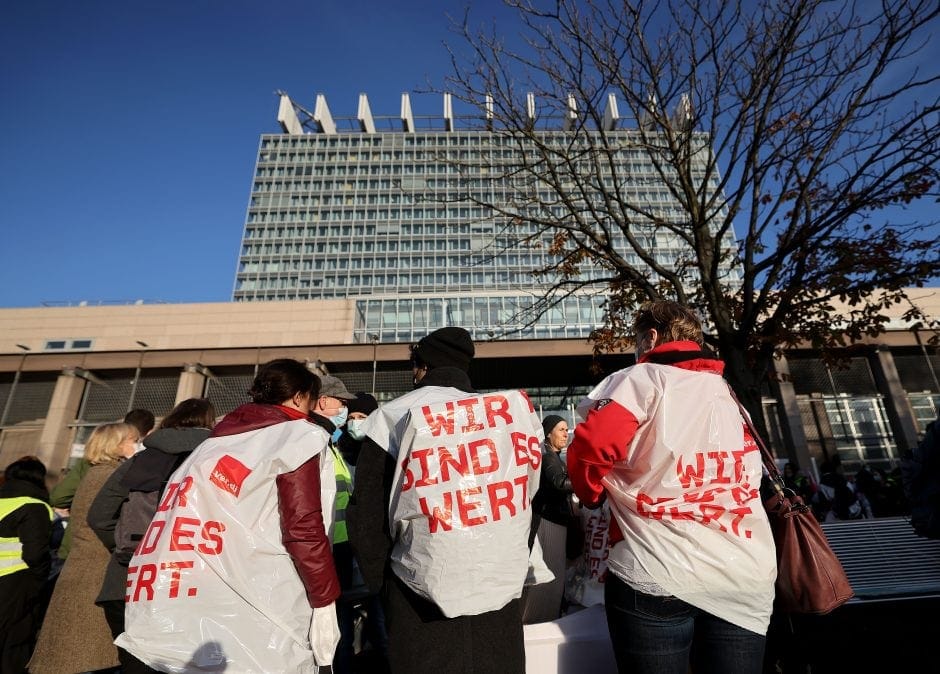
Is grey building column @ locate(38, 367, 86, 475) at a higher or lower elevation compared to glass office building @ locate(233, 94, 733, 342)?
lower

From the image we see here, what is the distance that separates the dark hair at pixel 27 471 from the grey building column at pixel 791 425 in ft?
58.5

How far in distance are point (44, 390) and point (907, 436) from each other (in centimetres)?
3024

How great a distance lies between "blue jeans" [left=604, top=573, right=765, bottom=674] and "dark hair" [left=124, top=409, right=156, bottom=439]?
3678mm

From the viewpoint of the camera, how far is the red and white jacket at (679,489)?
62.5 inches

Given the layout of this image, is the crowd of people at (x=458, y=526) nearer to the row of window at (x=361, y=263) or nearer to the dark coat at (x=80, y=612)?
the dark coat at (x=80, y=612)

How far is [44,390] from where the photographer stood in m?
18.1

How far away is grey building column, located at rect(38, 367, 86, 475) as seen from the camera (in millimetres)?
16359

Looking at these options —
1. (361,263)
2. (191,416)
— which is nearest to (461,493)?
(191,416)

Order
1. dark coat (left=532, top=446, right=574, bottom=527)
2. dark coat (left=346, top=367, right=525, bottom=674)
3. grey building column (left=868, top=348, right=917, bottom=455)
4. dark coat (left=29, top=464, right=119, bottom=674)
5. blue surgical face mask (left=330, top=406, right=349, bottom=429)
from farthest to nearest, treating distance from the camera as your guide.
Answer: grey building column (left=868, top=348, right=917, bottom=455) → blue surgical face mask (left=330, top=406, right=349, bottom=429) → dark coat (left=29, top=464, right=119, bottom=674) → dark coat (left=532, top=446, right=574, bottom=527) → dark coat (left=346, top=367, right=525, bottom=674)

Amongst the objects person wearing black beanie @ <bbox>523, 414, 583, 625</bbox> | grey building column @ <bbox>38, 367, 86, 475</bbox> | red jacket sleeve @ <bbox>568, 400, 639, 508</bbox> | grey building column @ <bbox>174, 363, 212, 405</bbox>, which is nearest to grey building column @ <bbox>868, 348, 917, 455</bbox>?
person wearing black beanie @ <bbox>523, 414, 583, 625</bbox>

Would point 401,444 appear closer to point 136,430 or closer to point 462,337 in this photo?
point 462,337

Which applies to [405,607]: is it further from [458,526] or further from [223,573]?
[223,573]

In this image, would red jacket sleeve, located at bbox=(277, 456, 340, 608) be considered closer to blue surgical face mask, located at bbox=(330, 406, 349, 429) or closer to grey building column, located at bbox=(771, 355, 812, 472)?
blue surgical face mask, located at bbox=(330, 406, 349, 429)

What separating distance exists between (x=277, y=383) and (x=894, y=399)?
20.7 metres
